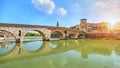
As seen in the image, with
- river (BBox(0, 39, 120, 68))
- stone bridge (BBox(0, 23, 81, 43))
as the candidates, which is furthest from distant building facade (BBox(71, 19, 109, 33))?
river (BBox(0, 39, 120, 68))

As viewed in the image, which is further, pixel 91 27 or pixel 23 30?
pixel 91 27

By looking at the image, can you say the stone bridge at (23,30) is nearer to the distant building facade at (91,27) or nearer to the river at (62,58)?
the river at (62,58)

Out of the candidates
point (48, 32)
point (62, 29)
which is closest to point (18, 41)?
point (48, 32)

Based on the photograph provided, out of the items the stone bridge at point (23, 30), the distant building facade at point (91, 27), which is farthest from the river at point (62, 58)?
the distant building facade at point (91, 27)

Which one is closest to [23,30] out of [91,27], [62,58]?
[62,58]

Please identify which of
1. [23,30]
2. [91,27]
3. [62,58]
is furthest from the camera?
[91,27]

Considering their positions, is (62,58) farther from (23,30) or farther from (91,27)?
(91,27)

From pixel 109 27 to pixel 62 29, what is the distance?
10.8m

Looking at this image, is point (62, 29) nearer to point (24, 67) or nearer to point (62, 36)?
point (62, 36)

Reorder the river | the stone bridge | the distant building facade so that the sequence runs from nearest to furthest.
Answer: the river → the stone bridge → the distant building facade

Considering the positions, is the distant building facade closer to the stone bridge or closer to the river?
the stone bridge

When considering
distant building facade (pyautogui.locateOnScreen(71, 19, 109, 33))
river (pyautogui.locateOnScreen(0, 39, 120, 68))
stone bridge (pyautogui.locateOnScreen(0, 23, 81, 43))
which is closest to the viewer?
river (pyautogui.locateOnScreen(0, 39, 120, 68))

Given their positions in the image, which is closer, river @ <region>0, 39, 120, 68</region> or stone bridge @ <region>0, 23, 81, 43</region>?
river @ <region>0, 39, 120, 68</region>

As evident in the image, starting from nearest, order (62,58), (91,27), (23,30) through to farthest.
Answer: (62,58), (23,30), (91,27)
